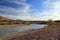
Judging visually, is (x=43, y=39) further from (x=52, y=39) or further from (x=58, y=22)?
(x=58, y=22)

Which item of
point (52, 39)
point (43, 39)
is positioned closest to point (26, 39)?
point (43, 39)

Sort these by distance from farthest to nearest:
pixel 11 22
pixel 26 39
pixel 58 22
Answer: pixel 11 22 → pixel 58 22 → pixel 26 39

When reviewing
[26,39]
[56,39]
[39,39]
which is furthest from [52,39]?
[26,39]

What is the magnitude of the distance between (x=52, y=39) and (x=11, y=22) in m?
20.2

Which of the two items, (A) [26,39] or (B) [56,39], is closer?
(B) [56,39]

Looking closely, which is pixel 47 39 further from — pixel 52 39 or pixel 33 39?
pixel 33 39

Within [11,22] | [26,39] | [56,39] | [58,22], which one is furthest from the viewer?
[11,22]

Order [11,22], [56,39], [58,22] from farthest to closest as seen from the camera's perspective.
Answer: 1. [11,22]
2. [58,22]
3. [56,39]

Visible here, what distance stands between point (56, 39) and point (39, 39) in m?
0.71

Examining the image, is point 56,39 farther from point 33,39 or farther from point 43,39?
point 33,39

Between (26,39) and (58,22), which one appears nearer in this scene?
(26,39)

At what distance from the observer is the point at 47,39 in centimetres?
510

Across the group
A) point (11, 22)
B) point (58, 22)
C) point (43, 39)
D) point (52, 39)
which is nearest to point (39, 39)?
point (43, 39)

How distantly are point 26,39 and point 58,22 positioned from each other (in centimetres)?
793
